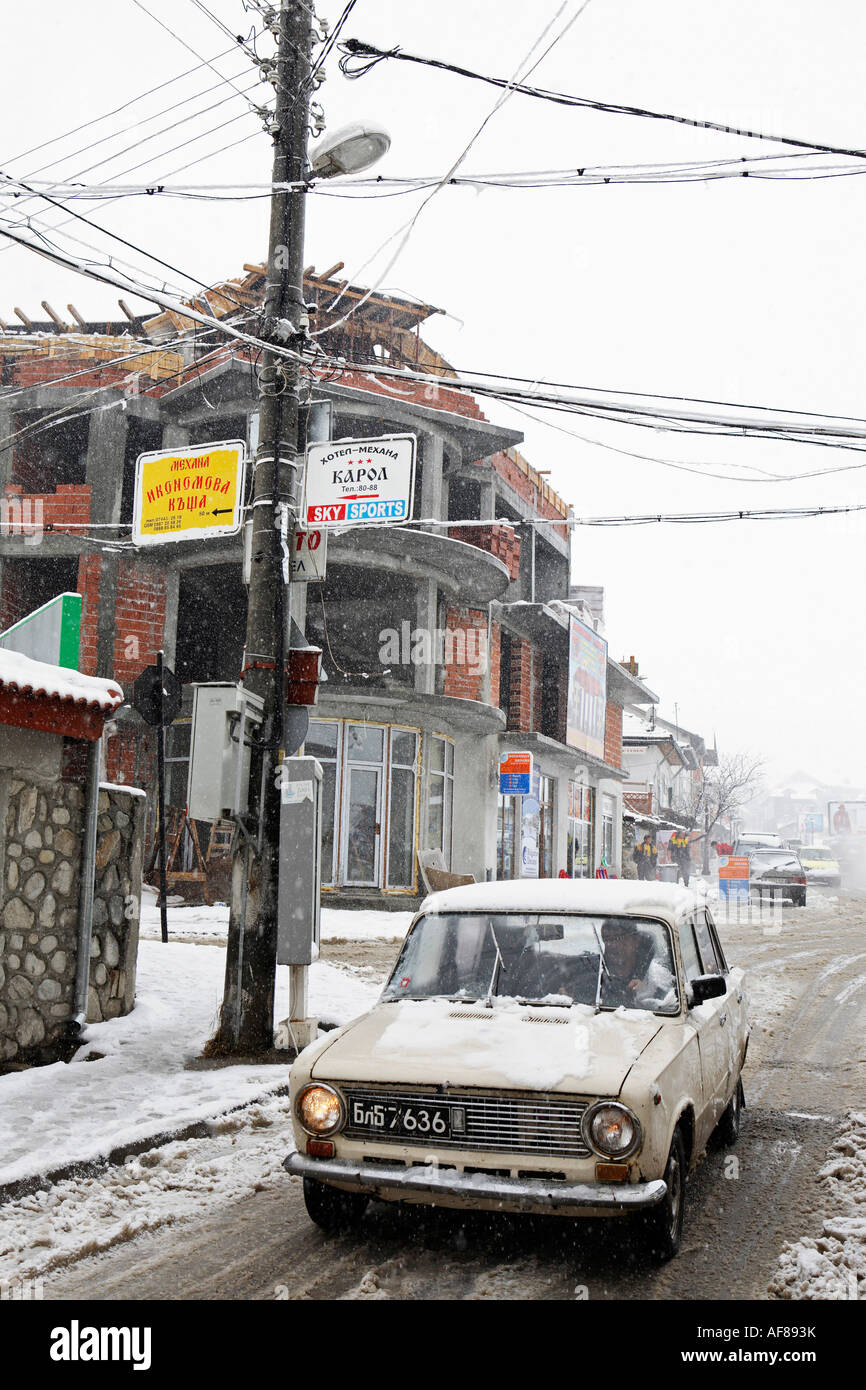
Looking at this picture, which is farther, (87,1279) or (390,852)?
(390,852)

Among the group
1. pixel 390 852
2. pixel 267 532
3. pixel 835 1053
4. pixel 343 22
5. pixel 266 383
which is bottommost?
pixel 835 1053

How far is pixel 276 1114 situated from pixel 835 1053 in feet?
17.0

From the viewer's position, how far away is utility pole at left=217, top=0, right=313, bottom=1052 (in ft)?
27.6

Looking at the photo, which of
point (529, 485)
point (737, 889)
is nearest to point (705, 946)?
point (529, 485)

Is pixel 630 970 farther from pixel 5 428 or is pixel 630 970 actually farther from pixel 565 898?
pixel 5 428

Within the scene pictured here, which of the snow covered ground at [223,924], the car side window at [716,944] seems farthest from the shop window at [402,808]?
the car side window at [716,944]

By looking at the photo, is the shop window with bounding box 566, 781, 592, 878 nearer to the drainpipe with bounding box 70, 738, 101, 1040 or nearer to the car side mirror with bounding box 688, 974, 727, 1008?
the drainpipe with bounding box 70, 738, 101, 1040

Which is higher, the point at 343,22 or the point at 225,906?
the point at 343,22

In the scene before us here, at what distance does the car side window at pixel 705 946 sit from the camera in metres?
6.40

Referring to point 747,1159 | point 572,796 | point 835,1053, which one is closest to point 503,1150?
point 747,1159

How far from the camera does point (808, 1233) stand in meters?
4.96

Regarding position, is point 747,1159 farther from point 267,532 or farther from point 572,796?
point 572,796

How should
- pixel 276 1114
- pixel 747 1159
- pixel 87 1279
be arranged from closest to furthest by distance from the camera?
pixel 87 1279 < pixel 747 1159 < pixel 276 1114
